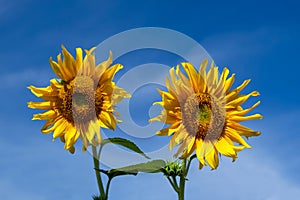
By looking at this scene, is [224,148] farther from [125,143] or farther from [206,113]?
[125,143]

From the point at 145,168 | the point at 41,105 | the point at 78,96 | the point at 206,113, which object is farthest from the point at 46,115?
the point at 206,113

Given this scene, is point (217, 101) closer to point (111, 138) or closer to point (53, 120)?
point (111, 138)

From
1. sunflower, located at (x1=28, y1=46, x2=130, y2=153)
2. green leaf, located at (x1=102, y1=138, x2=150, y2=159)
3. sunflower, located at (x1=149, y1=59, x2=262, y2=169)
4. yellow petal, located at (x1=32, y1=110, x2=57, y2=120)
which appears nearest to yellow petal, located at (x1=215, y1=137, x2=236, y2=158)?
sunflower, located at (x1=149, y1=59, x2=262, y2=169)

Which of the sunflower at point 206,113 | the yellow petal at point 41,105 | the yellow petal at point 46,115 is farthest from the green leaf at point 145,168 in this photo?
the yellow petal at point 41,105

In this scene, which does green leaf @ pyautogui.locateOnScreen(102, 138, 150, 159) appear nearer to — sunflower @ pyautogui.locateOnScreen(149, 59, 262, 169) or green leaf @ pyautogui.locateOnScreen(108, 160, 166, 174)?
green leaf @ pyautogui.locateOnScreen(108, 160, 166, 174)

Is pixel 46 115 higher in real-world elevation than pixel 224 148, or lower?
higher
